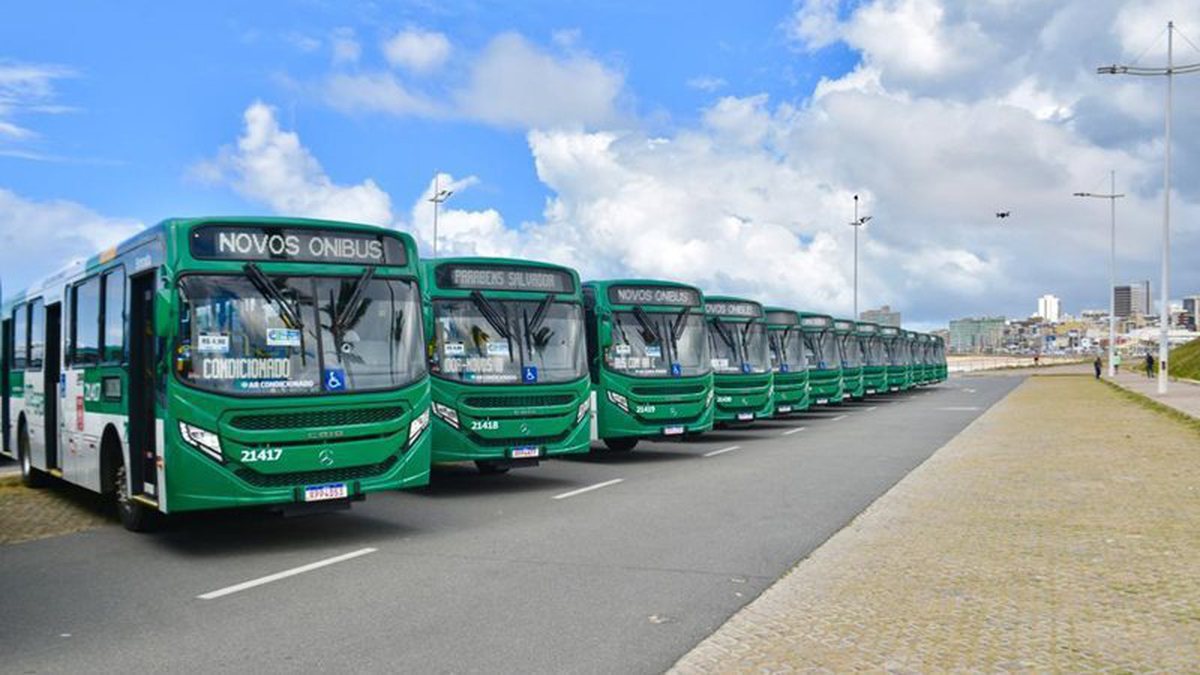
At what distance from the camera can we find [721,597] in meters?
7.62

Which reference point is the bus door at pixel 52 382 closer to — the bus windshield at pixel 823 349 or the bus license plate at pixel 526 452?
the bus license plate at pixel 526 452

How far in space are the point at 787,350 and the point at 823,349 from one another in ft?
17.1

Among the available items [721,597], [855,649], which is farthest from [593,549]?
[855,649]

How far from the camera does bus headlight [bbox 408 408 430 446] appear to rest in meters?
10.2

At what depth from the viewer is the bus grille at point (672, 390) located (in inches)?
696

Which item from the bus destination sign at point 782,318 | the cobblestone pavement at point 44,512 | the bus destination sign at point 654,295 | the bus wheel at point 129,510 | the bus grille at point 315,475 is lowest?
the cobblestone pavement at point 44,512

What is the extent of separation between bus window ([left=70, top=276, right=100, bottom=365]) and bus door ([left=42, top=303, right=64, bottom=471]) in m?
0.87

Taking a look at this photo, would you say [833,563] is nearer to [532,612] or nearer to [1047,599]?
[1047,599]

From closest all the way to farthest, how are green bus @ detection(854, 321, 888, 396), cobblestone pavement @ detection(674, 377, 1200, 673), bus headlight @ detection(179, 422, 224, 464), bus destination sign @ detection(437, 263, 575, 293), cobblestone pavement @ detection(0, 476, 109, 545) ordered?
cobblestone pavement @ detection(674, 377, 1200, 673) < bus headlight @ detection(179, 422, 224, 464) < cobblestone pavement @ detection(0, 476, 109, 545) < bus destination sign @ detection(437, 263, 575, 293) < green bus @ detection(854, 321, 888, 396)

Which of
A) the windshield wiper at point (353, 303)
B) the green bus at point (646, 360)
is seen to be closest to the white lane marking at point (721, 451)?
the green bus at point (646, 360)

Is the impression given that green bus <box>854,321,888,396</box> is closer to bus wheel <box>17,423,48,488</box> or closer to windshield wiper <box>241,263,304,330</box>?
bus wheel <box>17,423,48,488</box>

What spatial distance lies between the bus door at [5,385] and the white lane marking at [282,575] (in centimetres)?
879

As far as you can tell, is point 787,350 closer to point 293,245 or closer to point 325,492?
point 293,245

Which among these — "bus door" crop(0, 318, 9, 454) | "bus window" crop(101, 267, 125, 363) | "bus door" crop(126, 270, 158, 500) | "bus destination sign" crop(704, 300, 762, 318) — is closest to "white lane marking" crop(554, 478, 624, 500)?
"bus door" crop(126, 270, 158, 500)
